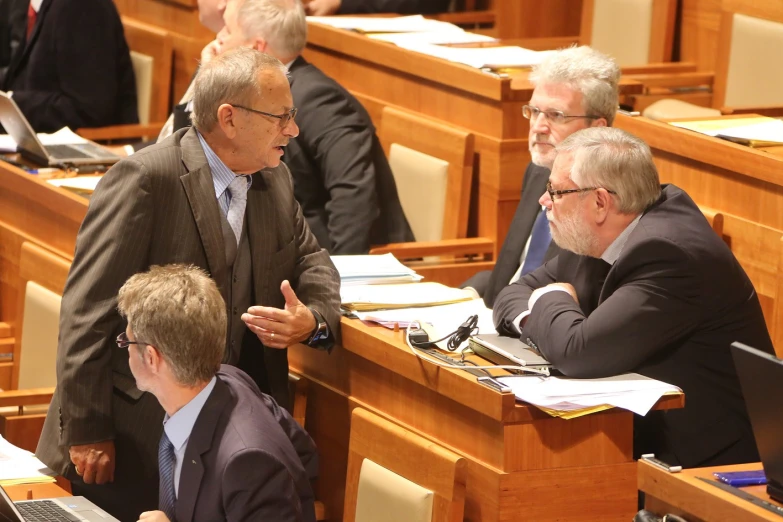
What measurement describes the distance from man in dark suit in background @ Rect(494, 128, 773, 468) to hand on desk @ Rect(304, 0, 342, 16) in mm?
3306

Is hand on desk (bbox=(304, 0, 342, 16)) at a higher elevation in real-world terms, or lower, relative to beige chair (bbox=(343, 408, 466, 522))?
higher

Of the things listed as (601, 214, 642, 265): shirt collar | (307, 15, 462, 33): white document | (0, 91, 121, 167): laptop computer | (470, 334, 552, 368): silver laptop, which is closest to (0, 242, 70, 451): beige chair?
(0, 91, 121, 167): laptop computer

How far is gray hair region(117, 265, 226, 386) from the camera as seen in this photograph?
266 centimetres

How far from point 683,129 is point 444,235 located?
101cm

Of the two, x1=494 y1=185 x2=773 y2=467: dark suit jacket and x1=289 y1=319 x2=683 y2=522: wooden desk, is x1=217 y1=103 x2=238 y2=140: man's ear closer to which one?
x1=289 y1=319 x2=683 y2=522: wooden desk

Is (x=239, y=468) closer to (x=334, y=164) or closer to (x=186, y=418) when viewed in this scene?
(x=186, y=418)

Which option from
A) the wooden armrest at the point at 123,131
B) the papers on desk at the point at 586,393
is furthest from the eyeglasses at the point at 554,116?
the wooden armrest at the point at 123,131

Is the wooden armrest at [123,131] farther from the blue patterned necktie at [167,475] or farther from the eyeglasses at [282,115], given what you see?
the blue patterned necktie at [167,475]

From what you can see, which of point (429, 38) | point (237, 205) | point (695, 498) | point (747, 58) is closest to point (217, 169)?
point (237, 205)

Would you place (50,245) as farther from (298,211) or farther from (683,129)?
(683,129)

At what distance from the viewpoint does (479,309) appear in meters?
3.62

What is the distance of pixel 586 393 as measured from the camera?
286cm

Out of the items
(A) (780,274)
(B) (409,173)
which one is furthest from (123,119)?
(A) (780,274)

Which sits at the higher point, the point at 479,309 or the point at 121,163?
the point at 121,163
